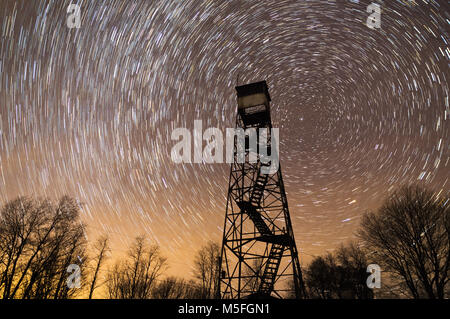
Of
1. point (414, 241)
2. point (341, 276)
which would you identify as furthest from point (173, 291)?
point (414, 241)

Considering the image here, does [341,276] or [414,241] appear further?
[341,276]

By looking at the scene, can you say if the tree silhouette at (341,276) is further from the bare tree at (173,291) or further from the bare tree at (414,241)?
the bare tree at (173,291)

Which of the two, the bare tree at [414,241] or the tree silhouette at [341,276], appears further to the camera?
the tree silhouette at [341,276]

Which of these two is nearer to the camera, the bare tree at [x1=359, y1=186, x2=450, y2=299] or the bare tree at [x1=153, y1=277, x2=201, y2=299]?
the bare tree at [x1=359, y1=186, x2=450, y2=299]

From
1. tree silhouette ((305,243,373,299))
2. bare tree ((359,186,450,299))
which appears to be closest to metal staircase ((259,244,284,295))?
bare tree ((359,186,450,299))

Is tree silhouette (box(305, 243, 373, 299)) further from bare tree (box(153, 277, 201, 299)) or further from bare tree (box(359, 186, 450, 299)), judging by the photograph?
bare tree (box(153, 277, 201, 299))

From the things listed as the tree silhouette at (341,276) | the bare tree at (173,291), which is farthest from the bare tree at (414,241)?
the bare tree at (173,291)

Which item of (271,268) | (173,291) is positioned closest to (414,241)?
(271,268)

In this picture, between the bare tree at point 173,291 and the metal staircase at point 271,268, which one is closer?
the metal staircase at point 271,268

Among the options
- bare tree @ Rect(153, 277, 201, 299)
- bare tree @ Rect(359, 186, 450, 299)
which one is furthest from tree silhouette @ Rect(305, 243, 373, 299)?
bare tree @ Rect(153, 277, 201, 299)

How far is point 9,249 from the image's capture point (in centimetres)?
1961

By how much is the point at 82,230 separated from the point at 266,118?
19.9 meters

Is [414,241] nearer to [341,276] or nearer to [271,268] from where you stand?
[271,268]
